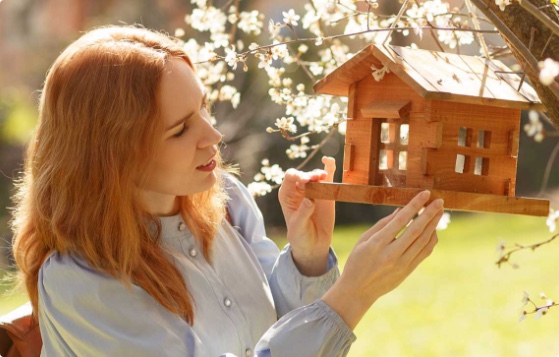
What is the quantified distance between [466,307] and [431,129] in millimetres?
4744

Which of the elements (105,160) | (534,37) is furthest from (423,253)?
(105,160)

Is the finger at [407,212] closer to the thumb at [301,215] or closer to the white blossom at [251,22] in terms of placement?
the thumb at [301,215]

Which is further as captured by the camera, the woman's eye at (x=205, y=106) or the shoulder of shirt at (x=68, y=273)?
the woman's eye at (x=205, y=106)

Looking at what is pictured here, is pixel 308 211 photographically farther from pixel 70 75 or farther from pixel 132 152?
pixel 70 75

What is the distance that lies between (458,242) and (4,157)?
15.0 ft

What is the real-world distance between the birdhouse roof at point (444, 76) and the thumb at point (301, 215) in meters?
0.27

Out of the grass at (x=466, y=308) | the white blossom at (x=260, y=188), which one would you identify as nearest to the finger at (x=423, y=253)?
the white blossom at (x=260, y=188)

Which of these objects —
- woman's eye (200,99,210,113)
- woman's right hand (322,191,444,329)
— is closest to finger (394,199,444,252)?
woman's right hand (322,191,444,329)

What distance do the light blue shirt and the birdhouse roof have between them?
0.48 m

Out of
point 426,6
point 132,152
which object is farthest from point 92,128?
point 426,6

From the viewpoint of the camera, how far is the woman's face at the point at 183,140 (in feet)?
6.15

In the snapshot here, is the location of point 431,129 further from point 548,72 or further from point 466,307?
point 466,307

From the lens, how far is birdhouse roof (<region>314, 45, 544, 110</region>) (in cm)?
169

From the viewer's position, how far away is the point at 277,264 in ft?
6.97
